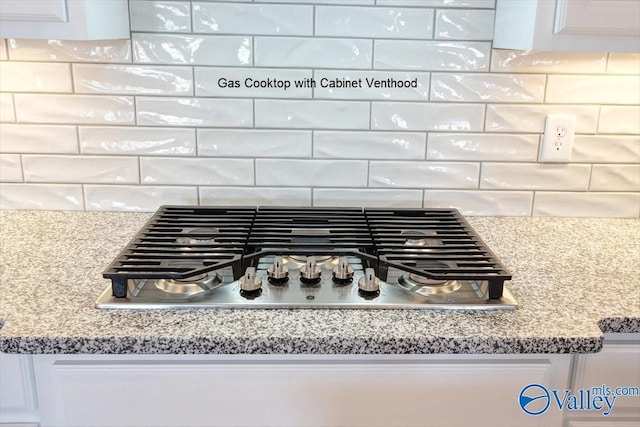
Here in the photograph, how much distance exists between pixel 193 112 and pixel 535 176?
34.0 inches

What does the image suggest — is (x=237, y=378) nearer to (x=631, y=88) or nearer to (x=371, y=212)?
(x=371, y=212)

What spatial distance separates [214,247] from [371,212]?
410 millimetres

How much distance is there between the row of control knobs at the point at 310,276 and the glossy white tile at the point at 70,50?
0.66m

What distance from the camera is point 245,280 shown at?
3.31ft

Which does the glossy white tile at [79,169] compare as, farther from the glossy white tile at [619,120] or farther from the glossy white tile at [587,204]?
the glossy white tile at [619,120]

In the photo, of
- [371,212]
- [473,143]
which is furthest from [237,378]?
[473,143]

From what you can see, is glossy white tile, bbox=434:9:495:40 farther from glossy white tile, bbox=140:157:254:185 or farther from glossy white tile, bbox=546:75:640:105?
glossy white tile, bbox=140:157:254:185

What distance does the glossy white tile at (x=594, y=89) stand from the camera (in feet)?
4.64

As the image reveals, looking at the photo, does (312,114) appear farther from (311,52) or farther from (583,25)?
(583,25)

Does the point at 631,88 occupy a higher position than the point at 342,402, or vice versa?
the point at 631,88

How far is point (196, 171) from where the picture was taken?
1.46 meters

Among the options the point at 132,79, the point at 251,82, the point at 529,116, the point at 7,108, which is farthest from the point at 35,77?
the point at 529,116

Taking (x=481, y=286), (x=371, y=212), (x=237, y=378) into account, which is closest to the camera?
(x=237, y=378)

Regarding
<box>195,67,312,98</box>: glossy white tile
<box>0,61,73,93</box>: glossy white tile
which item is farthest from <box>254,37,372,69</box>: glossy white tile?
<box>0,61,73,93</box>: glossy white tile
